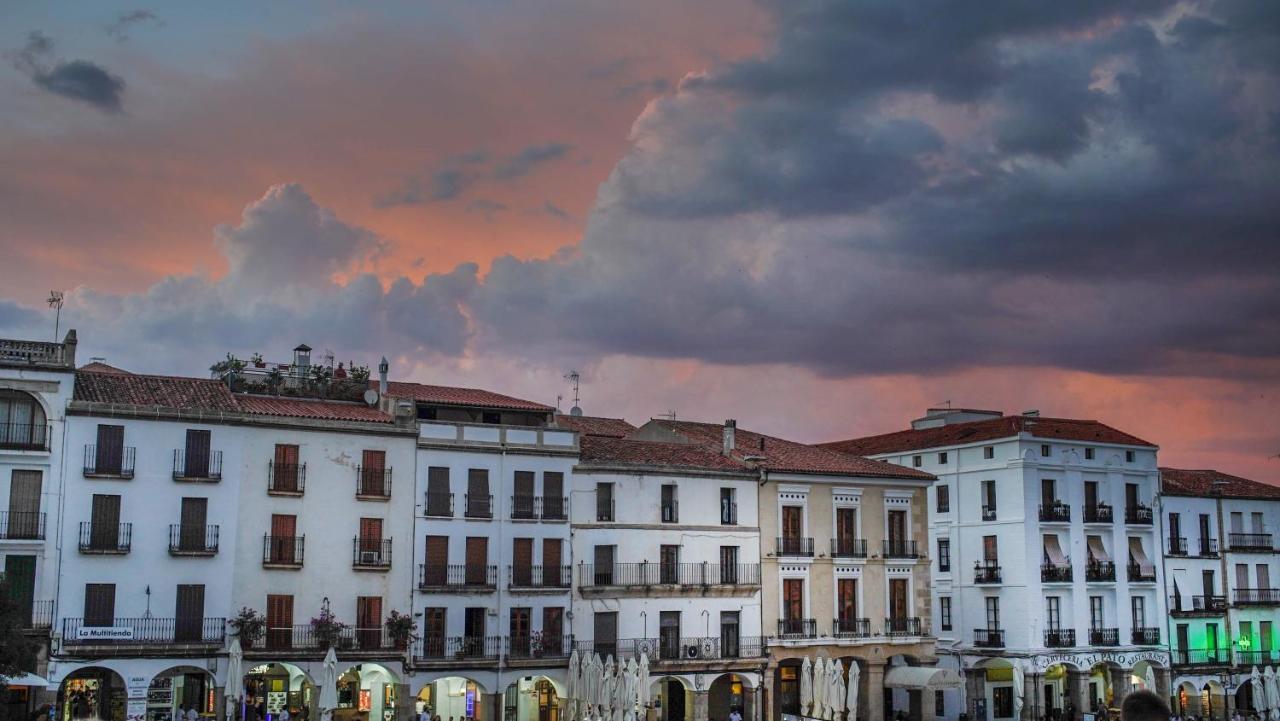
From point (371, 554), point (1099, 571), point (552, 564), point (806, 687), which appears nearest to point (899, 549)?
point (806, 687)

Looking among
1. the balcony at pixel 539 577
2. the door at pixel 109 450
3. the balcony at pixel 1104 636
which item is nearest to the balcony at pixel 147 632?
the door at pixel 109 450

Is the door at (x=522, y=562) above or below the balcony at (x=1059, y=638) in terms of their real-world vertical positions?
above

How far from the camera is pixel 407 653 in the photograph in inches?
1943

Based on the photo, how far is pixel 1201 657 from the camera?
68750 mm

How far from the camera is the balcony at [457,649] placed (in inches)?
1959

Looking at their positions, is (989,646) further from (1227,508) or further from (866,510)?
(1227,508)

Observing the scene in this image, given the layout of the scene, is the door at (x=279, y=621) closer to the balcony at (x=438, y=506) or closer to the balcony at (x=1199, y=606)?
the balcony at (x=438, y=506)

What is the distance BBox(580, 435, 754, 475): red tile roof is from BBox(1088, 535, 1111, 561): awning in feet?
66.5

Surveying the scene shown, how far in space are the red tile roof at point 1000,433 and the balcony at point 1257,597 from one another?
9557 mm

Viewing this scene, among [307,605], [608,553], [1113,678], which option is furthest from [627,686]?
[1113,678]

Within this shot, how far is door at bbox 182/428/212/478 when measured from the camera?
1853 inches

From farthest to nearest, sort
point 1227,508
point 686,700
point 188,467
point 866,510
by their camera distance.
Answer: point 1227,508 < point 866,510 < point 686,700 < point 188,467

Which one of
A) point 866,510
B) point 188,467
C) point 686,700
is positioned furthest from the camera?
point 866,510

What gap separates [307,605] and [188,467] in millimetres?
6400
